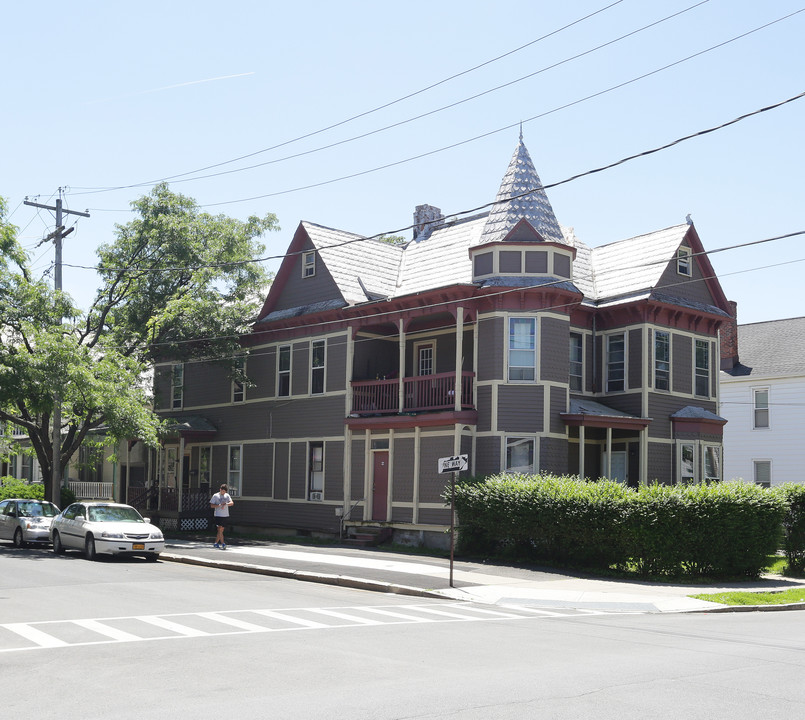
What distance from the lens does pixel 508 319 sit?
26625 mm

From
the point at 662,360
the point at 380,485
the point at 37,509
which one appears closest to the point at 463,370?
the point at 380,485

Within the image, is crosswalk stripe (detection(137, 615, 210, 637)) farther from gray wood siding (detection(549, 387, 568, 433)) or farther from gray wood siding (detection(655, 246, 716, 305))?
gray wood siding (detection(655, 246, 716, 305))

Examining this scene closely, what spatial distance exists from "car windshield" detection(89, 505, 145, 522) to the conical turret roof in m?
12.6

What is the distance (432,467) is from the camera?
27.2 meters

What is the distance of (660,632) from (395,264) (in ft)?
72.9

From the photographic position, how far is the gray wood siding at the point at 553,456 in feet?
86.6

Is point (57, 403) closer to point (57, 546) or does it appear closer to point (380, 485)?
point (57, 546)

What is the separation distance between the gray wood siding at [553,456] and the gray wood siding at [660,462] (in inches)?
126

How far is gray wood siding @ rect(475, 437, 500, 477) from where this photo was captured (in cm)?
2606

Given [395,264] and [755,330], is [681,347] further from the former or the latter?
[755,330]

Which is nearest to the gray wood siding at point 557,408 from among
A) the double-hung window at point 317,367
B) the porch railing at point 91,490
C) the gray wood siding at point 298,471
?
the double-hung window at point 317,367

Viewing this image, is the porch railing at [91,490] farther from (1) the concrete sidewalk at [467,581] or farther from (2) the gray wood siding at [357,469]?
(1) the concrete sidewalk at [467,581]

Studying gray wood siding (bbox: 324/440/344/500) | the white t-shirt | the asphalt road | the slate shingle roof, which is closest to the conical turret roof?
gray wood siding (bbox: 324/440/344/500)

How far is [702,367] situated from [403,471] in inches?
426
